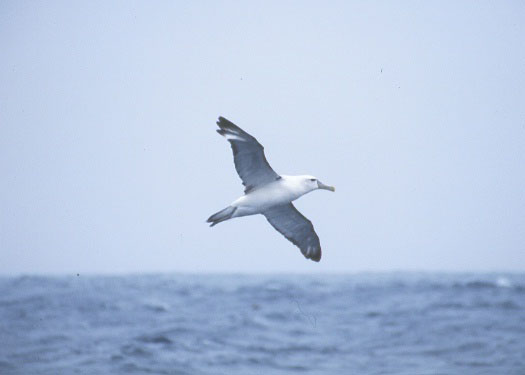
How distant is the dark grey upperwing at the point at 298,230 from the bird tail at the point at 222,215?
1.71m

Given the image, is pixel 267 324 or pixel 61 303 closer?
pixel 267 324

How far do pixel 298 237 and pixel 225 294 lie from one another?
846 inches

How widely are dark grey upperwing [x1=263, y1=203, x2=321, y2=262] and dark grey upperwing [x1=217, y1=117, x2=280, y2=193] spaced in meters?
1.40

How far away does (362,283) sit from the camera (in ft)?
126

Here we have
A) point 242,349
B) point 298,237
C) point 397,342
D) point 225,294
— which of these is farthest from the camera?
point 225,294

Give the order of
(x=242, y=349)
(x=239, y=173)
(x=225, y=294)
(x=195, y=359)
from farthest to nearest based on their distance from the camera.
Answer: (x=225, y=294)
(x=242, y=349)
(x=195, y=359)
(x=239, y=173)

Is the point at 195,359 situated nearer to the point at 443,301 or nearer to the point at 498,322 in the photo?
the point at 498,322

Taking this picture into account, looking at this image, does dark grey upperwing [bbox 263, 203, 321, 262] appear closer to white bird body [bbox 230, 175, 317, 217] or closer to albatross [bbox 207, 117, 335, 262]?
albatross [bbox 207, 117, 335, 262]

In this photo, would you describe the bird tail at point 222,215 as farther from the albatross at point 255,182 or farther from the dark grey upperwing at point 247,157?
the dark grey upperwing at point 247,157

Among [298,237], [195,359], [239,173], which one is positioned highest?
[239,173]

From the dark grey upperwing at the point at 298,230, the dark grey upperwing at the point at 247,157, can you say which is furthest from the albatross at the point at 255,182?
the dark grey upperwing at the point at 298,230

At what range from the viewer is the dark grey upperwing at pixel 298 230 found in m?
Answer: 11.5

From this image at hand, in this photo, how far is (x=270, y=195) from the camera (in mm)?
9984

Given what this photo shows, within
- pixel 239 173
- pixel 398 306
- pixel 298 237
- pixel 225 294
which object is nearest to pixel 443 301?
pixel 398 306
